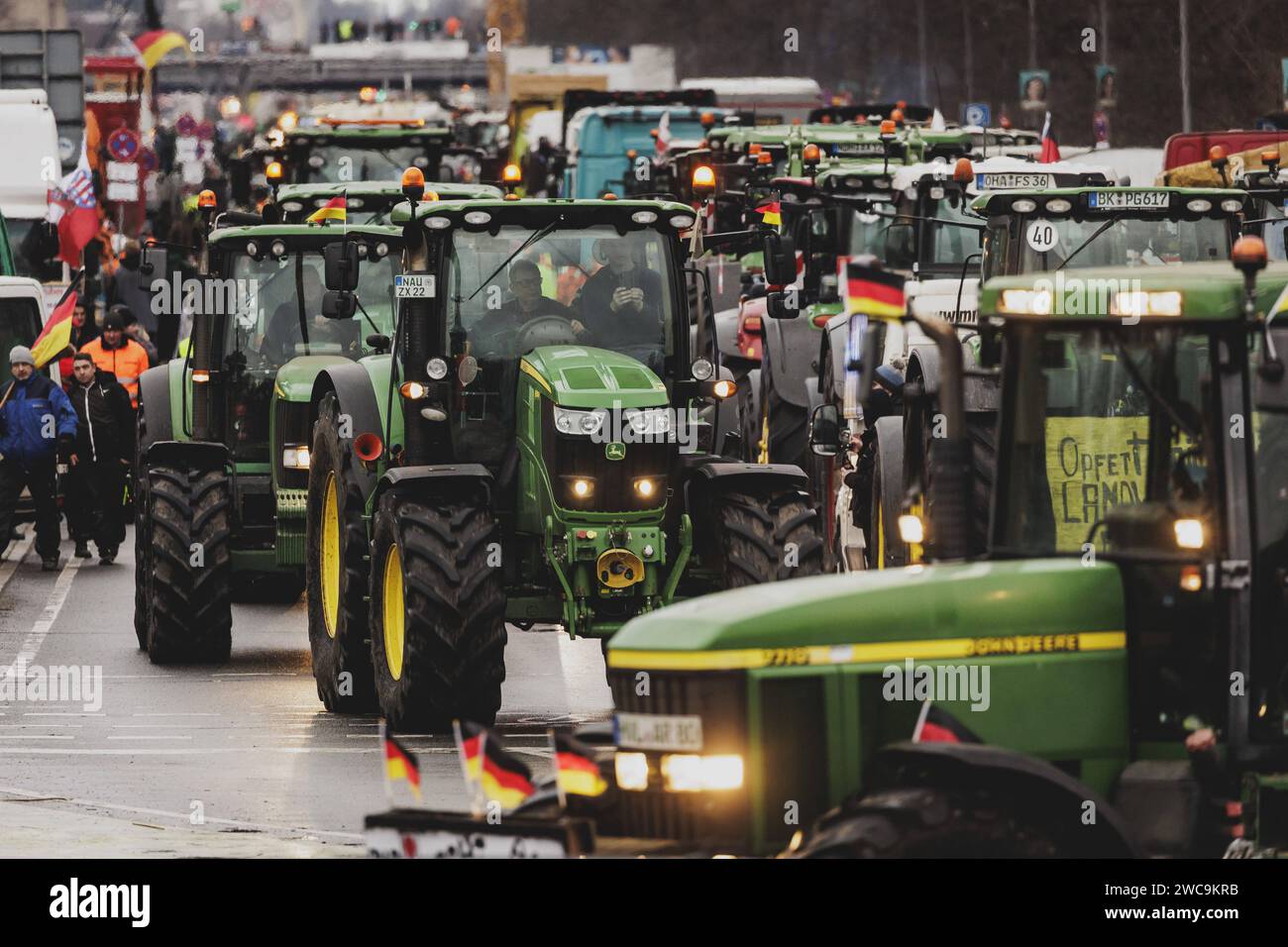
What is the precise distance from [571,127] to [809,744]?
3769 centimetres

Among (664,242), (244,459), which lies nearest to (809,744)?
(664,242)

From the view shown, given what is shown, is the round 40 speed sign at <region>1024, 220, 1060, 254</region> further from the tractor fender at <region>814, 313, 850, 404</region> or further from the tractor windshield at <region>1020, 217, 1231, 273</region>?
the tractor fender at <region>814, 313, 850, 404</region>

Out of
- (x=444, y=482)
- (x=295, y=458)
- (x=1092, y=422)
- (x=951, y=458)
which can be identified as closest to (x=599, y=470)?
(x=444, y=482)

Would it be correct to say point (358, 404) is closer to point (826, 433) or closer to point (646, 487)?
point (646, 487)

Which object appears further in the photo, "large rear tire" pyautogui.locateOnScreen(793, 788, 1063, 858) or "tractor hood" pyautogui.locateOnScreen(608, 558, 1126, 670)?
"tractor hood" pyautogui.locateOnScreen(608, 558, 1126, 670)

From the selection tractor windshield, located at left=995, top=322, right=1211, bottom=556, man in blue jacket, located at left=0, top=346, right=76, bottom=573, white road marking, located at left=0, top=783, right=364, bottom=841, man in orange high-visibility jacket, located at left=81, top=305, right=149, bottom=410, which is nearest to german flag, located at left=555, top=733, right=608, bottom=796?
tractor windshield, located at left=995, top=322, right=1211, bottom=556

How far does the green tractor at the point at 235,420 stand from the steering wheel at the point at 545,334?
2.22 meters

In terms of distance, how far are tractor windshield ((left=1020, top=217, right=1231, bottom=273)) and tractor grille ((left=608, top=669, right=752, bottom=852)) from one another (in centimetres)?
967

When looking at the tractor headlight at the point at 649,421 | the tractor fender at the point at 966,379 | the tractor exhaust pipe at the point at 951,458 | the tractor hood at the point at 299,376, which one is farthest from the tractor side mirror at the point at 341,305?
the tractor exhaust pipe at the point at 951,458

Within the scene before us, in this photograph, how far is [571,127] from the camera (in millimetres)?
46531

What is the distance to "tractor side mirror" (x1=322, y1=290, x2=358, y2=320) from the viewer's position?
57.6ft

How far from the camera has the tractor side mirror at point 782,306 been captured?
2095 centimetres

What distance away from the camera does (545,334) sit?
16344 mm
